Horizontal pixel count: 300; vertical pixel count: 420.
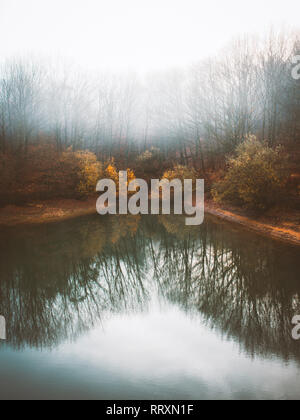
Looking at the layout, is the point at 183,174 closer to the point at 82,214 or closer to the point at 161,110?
the point at 82,214

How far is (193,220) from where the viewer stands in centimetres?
2378

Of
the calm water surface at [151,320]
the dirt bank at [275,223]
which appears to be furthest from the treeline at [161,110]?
the calm water surface at [151,320]

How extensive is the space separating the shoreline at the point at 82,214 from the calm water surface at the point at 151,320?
201 centimetres

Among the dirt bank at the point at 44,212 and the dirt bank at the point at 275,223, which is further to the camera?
the dirt bank at the point at 44,212

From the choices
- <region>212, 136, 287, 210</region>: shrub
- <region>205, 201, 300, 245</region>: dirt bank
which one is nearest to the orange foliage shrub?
<region>205, 201, 300, 245</region>: dirt bank

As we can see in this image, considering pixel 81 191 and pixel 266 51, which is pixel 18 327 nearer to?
pixel 81 191

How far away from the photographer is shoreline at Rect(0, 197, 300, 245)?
653 inches

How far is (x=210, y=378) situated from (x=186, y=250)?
9.60m

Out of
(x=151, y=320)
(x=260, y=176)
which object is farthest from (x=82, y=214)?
(x=151, y=320)

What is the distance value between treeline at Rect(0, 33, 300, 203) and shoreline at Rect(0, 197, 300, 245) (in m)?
4.17

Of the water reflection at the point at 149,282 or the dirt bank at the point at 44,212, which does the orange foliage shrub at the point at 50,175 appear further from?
the water reflection at the point at 149,282

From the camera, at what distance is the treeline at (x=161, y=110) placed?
30312mm

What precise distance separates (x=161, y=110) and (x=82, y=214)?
29607 mm
